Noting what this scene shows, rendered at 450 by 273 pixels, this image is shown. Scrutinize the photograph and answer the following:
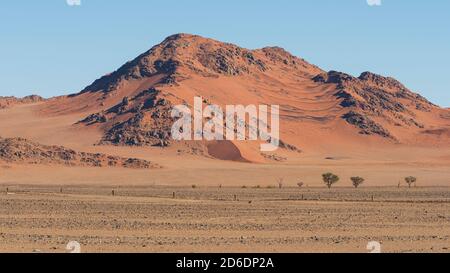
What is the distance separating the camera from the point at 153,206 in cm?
4316

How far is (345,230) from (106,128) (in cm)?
11664

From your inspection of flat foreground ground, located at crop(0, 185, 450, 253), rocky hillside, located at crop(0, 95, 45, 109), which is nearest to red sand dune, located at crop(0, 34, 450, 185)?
rocky hillside, located at crop(0, 95, 45, 109)

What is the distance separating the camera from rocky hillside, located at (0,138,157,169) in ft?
346

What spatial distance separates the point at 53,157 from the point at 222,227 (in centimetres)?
8207

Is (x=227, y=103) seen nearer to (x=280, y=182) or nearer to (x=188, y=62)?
(x=188, y=62)

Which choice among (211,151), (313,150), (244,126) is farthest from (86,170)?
(313,150)

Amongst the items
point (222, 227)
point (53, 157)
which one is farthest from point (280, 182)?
point (222, 227)

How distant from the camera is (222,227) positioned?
2972cm

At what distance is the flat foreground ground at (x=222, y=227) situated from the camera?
894 inches
